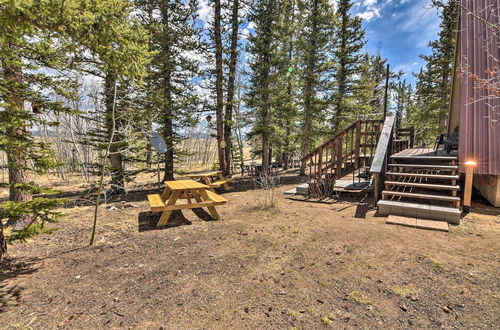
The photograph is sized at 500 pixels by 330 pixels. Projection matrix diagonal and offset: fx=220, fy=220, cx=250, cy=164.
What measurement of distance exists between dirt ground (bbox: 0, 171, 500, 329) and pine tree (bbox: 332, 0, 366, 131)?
940cm

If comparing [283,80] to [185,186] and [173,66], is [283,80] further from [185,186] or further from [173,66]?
[185,186]

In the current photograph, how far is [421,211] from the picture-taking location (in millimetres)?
4633

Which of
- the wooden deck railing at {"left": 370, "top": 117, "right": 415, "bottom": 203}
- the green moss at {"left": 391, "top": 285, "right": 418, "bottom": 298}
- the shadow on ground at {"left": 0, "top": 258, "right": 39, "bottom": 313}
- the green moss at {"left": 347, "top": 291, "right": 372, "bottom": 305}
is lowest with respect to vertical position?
the shadow on ground at {"left": 0, "top": 258, "right": 39, "bottom": 313}

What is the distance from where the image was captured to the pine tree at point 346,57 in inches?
497

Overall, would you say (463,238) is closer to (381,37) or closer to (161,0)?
(161,0)

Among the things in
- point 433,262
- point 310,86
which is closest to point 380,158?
point 433,262

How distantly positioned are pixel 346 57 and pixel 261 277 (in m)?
13.7

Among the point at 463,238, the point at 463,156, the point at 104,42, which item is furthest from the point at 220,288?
the point at 463,156

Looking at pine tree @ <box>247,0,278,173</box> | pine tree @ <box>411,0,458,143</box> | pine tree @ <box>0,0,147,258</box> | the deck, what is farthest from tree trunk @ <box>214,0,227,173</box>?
pine tree @ <box>411,0,458,143</box>

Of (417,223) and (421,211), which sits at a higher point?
(421,211)

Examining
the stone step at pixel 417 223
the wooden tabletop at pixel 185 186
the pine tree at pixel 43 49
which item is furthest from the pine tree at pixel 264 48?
the pine tree at pixel 43 49

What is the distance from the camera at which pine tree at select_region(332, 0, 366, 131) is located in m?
12.6

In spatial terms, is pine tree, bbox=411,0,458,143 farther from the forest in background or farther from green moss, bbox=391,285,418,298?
green moss, bbox=391,285,418,298

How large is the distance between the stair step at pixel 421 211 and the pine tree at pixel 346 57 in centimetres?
899
